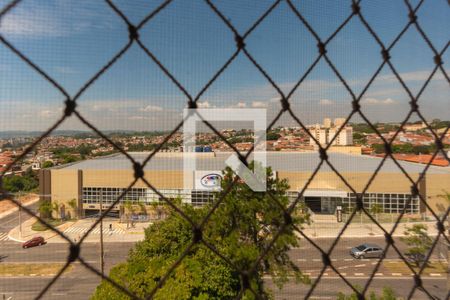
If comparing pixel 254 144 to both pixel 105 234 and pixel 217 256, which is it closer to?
pixel 217 256

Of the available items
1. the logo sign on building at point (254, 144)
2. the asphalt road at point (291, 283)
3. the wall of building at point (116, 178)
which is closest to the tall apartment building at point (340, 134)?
the logo sign on building at point (254, 144)

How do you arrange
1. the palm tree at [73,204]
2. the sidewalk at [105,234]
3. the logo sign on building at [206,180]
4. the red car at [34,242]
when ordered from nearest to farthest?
the logo sign on building at [206,180]
the red car at [34,242]
the sidewalk at [105,234]
the palm tree at [73,204]

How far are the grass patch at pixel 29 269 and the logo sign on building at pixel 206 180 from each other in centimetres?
191

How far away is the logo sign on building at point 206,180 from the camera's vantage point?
425 centimetres

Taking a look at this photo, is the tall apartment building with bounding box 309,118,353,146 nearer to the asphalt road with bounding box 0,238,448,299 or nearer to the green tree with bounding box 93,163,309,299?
the green tree with bounding box 93,163,309,299

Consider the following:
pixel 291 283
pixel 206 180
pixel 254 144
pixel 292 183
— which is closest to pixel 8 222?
pixel 206 180

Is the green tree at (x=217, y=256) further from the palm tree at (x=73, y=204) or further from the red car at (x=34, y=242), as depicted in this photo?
the palm tree at (x=73, y=204)

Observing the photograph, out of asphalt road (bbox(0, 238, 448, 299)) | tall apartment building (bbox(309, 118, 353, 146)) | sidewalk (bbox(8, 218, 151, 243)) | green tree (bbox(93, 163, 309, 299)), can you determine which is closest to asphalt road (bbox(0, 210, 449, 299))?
asphalt road (bbox(0, 238, 448, 299))

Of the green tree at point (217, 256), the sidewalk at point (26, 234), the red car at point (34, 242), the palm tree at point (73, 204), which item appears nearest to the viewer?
the green tree at point (217, 256)

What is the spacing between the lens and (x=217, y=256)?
228 cm

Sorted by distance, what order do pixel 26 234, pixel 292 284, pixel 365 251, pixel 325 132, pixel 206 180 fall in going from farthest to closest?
pixel 26 234 < pixel 206 180 < pixel 365 251 < pixel 292 284 < pixel 325 132

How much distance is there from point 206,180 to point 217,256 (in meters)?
2.34

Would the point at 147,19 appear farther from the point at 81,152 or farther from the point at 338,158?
the point at 338,158

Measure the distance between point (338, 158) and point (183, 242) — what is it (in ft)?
11.5
